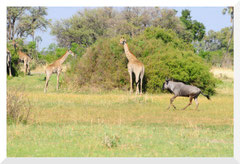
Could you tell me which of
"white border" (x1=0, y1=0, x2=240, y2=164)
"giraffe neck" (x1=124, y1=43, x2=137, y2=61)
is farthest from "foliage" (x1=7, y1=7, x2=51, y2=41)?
"white border" (x1=0, y1=0, x2=240, y2=164)

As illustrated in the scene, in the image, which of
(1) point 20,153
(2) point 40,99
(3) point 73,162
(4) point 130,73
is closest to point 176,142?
(3) point 73,162

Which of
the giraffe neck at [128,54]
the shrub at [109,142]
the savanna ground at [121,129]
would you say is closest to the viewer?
the savanna ground at [121,129]

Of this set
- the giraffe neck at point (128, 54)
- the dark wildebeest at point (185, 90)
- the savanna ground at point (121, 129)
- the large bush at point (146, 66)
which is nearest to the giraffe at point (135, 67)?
the giraffe neck at point (128, 54)

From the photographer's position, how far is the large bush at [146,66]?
784 inches

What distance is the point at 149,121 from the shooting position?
1177 cm

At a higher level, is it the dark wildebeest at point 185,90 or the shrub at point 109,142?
the dark wildebeest at point 185,90

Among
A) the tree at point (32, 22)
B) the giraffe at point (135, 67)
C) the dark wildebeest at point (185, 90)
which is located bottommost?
the dark wildebeest at point (185, 90)

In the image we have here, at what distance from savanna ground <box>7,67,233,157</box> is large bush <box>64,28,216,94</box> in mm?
3101

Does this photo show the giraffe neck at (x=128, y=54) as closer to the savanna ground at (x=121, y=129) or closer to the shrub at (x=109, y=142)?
the savanna ground at (x=121, y=129)

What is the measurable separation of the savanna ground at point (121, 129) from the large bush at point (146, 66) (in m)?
3.10

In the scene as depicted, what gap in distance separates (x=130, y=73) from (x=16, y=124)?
9.29 meters
